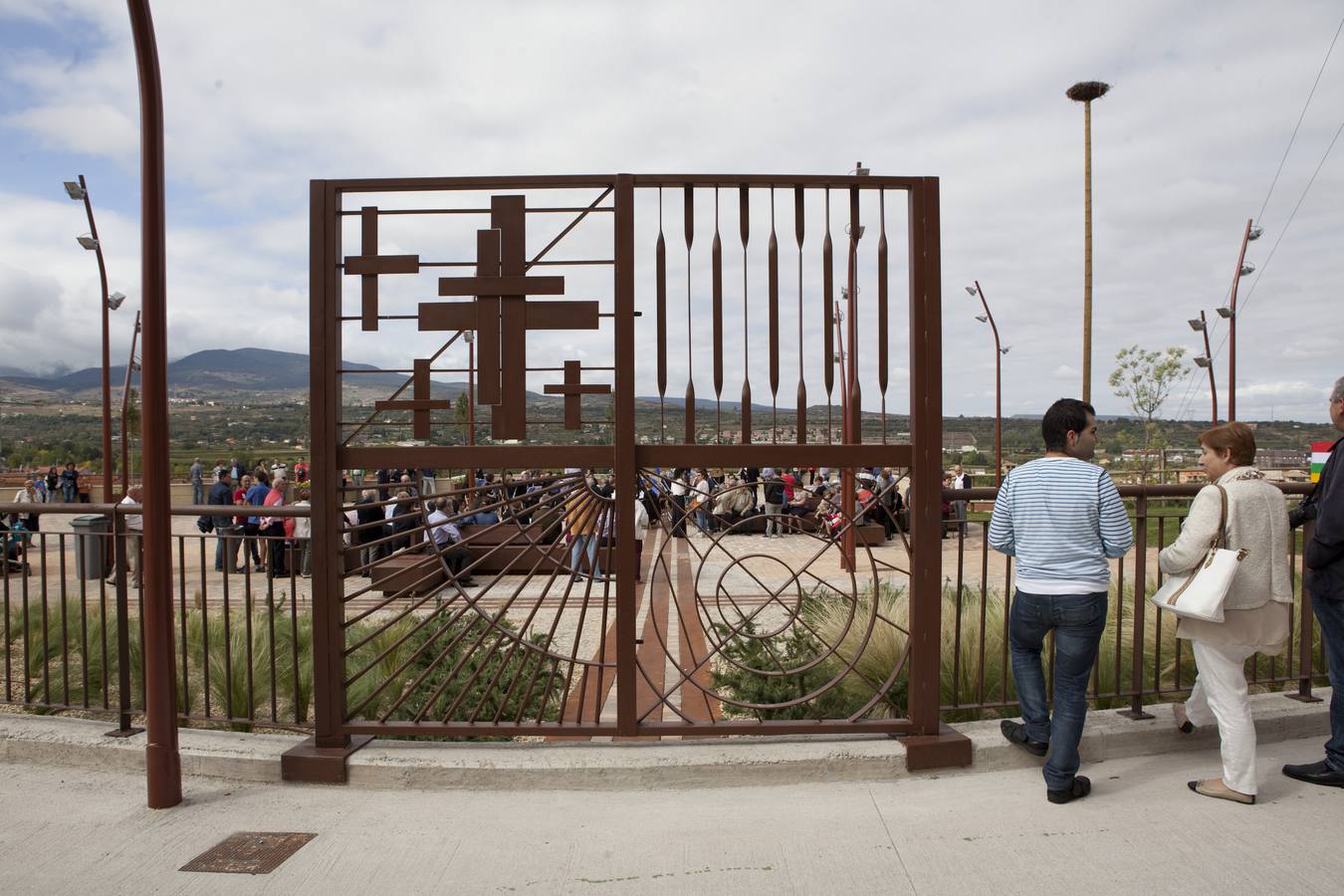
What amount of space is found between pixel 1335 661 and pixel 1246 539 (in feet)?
2.71

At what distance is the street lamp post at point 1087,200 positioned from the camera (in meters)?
25.5

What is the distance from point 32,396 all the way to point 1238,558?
5718 inches

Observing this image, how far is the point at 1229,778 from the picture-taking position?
150 inches

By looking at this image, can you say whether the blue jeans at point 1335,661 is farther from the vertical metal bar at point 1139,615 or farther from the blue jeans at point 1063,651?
the blue jeans at point 1063,651

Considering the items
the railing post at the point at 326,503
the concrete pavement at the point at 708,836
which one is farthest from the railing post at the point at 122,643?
the railing post at the point at 326,503

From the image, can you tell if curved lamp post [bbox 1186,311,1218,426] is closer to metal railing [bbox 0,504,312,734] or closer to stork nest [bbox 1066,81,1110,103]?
stork nest [bbox 1066,81,1110,103]

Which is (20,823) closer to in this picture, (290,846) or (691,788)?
(290,846)

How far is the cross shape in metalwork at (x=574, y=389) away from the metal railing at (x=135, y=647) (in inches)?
52.5

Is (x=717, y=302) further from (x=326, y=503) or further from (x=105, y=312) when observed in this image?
(x=105, y=312)

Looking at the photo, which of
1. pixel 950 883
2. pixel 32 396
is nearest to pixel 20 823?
pixel 950 883

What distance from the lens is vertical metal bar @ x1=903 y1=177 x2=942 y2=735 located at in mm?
4207

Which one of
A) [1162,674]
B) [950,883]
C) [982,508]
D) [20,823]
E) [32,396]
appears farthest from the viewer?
[32,396]

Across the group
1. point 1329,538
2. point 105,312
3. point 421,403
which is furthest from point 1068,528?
point 105,312

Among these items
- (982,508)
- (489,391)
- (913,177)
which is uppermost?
(913,177)
